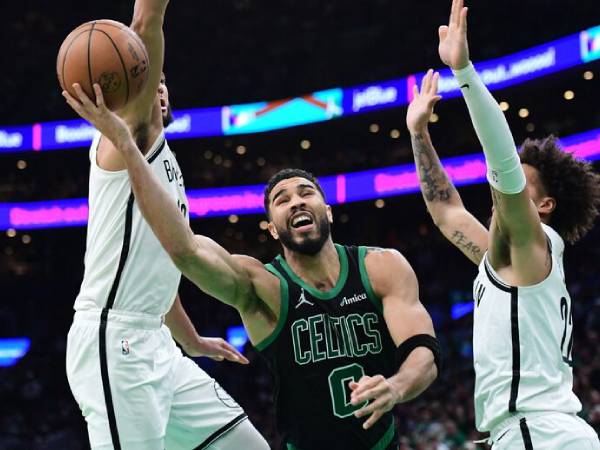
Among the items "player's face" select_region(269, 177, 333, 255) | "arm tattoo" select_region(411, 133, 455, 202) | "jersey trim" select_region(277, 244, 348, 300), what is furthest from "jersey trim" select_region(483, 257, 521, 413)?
"arm tattoo" select_region(411, 133, 455, 202)

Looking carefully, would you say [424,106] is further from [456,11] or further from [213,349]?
[213,349]

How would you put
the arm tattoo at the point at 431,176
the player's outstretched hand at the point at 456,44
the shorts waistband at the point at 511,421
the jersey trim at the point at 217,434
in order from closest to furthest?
the shorts waistband at the point at 511,421 < the player's outstretched hand at the point at 456,44 < the jersey trim at the point at 217,434 < the arm tattoo at the point at 431,176

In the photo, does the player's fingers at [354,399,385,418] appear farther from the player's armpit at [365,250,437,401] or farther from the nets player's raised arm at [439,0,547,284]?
the nets player's raised arm at [439,0,547,284]

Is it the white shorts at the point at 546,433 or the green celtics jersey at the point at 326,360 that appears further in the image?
the green celtics jersey at the point at 326,360

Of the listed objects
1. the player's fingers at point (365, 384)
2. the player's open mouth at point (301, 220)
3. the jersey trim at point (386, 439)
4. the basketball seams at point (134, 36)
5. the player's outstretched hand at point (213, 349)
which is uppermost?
the basketball seams at point (134, 36)

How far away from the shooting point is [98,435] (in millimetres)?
3895

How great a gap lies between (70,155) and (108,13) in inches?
207

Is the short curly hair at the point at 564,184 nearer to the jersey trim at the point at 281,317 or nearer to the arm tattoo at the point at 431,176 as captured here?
the arm tattoo at the point at 431,176

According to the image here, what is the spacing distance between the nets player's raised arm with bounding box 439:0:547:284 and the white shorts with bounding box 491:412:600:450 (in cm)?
58

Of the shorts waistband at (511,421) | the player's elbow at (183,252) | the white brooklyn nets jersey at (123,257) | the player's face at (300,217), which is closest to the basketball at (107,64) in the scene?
the white brooklyn nets jersey at (123,257)

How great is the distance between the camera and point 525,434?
11.7ft

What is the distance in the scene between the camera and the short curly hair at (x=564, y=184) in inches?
165

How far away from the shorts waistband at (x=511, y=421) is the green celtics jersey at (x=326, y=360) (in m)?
0.51

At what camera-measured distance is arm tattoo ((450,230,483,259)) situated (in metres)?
4.47
